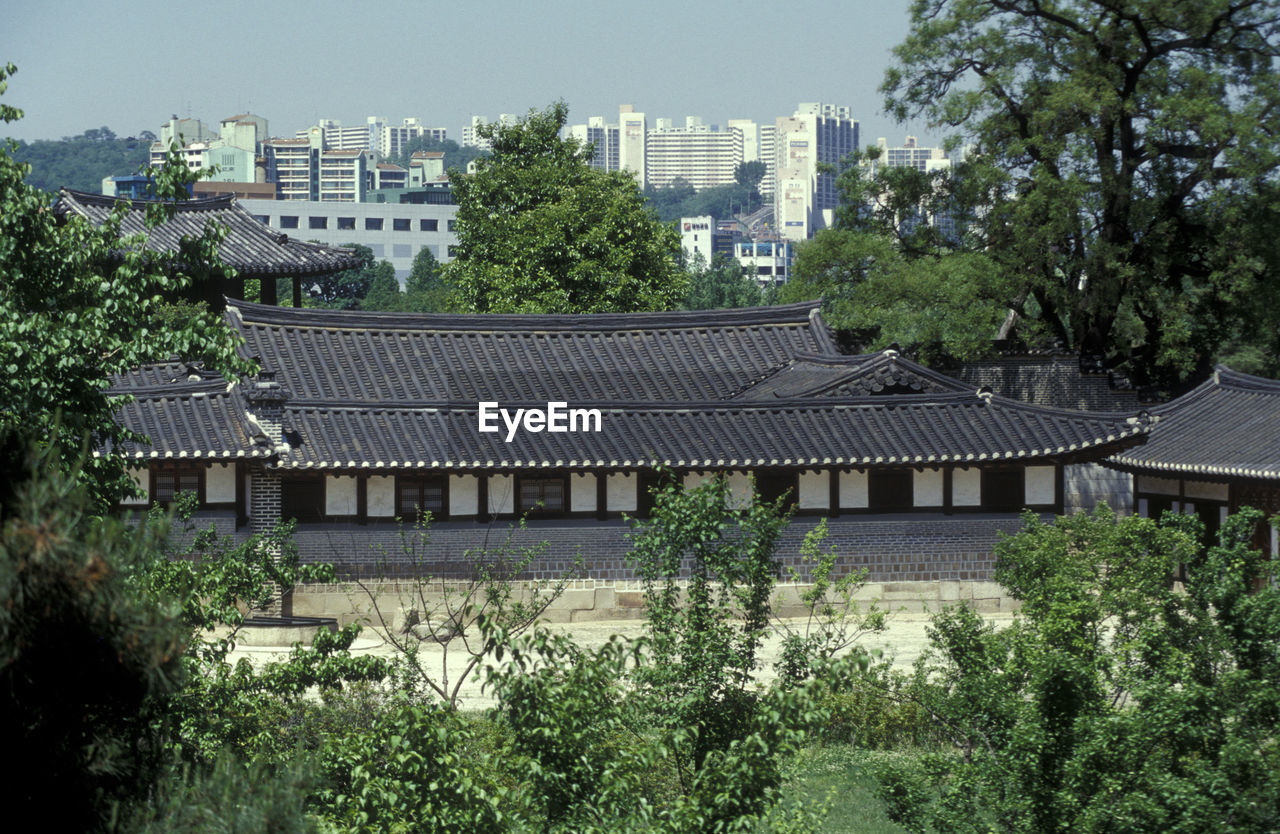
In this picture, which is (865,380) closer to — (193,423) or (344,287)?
(193,423)

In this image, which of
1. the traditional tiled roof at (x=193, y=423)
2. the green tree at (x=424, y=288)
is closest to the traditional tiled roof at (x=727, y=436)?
the traditional tiled roof at (x=193, y=423)

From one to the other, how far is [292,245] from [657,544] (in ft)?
95.6

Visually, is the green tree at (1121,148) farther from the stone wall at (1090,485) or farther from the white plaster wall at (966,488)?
the white plaster wall at (966,488)

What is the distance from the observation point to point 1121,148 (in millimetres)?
35750

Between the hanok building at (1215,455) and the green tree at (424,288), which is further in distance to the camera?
the green tree at (424,288)

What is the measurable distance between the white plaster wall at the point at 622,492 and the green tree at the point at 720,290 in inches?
1868

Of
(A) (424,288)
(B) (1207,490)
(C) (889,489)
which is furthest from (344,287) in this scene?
(B) (1207,490)

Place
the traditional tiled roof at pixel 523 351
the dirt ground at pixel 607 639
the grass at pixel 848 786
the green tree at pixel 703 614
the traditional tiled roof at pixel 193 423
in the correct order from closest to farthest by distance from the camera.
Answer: the green tree at pixel 703 614, the grass at pixel 848 786, the dirt ground at pixel 607 639, the traditional tiled roof at pixel 193 423, the traditional tiled roof at pixel 523 351

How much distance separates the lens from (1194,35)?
114 ft

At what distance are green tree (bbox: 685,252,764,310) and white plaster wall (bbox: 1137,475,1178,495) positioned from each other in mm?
42122

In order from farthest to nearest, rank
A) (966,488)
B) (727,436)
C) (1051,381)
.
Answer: (1051,381) → (966,488) → (727,436)

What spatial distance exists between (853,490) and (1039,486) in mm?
3484

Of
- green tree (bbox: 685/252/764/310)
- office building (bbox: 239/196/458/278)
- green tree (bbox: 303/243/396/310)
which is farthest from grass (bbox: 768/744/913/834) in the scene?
office building (bbox: 239/196/458/278)

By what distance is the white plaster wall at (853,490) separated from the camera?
25359 mm
